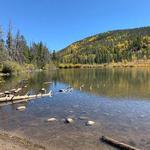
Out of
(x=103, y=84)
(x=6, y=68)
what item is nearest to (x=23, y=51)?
(x=6, y=68)

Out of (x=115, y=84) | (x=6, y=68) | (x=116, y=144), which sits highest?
(x=6, y=68)

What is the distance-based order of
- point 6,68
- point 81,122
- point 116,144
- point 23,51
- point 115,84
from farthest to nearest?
point 23,51, point 6,68, point 115,84, point 81,122, point 116,144

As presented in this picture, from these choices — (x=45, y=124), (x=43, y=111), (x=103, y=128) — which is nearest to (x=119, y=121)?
(x=103, y=128)

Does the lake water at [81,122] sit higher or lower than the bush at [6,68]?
lower

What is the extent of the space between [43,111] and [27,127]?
792 centimetres

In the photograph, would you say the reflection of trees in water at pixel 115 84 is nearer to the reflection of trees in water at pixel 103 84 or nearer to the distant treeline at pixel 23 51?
the reflection of trees in water at pixel 103 84

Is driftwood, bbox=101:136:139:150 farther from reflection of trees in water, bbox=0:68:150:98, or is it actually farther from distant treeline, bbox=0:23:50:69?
distant treeline, bbox=0:23:50:69

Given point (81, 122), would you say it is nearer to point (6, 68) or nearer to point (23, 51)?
point (6, 68)

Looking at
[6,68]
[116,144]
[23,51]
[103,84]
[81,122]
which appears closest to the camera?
[116,144]

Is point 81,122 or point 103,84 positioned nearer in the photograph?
point 81,122

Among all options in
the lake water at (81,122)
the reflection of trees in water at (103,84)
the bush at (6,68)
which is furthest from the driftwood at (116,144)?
the bush at (6,68)

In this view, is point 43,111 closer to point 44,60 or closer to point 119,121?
point 119,121

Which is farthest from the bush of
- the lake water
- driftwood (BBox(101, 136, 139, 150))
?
driftwood (BBox(101, 136, 139, 150))

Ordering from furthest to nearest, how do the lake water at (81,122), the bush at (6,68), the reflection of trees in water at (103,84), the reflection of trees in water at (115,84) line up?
the bush at (6,68)
the reflection of trees in water at (103,84)
the reflection of trees in water at (115,84)
the lake water at (81,122)
